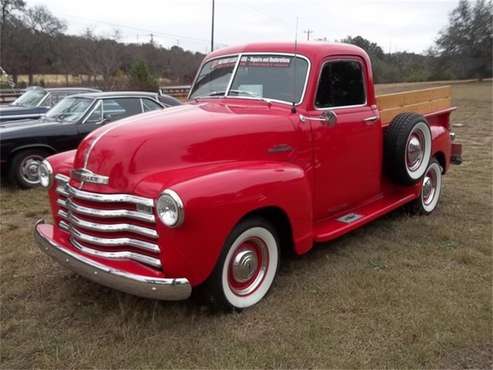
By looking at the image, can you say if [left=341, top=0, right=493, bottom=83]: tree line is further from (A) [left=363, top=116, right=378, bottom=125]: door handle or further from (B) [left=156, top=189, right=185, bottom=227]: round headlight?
(B) [left=156, top=189, right=185, bottom=227]: round headlight

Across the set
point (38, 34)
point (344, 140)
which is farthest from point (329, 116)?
point (38, 34)

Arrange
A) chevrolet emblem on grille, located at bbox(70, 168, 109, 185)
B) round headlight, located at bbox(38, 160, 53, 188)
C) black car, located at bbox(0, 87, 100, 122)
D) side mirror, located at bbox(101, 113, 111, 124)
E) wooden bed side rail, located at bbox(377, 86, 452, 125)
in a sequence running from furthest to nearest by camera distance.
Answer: black car, located at bbox(0, 87, 100, 122)
side mirror, located at bbox(101, 113, 111, 124)
wooden bed side rail, located at bbox(377, 86, 452, 125)
round headlight, located at bbox(38, 160, 53, 188)
chevrolet emblem on grille, located at bbox(70, 168, 109, 185)

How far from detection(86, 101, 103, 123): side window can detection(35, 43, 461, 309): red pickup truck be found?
3552 millimetres

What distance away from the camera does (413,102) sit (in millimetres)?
5785

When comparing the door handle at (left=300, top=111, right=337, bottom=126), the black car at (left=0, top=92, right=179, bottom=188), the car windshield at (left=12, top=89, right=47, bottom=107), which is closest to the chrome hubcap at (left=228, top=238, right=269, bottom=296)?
the door handle at (left=300, top=111, right=337, bottom=126)

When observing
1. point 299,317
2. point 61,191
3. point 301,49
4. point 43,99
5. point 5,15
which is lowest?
point 299,317

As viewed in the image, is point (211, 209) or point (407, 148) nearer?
point (211, 209)

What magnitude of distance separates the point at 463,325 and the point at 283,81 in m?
2.45

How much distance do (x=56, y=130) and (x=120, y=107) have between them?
1.19 meters

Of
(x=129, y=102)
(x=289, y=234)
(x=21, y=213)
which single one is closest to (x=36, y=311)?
(x=289, y=234)

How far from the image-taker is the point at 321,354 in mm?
3062

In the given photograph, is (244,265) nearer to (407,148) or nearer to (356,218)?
(356,218)

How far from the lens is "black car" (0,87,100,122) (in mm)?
10219

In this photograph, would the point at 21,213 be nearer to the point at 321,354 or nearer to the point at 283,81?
the point at 283,81
